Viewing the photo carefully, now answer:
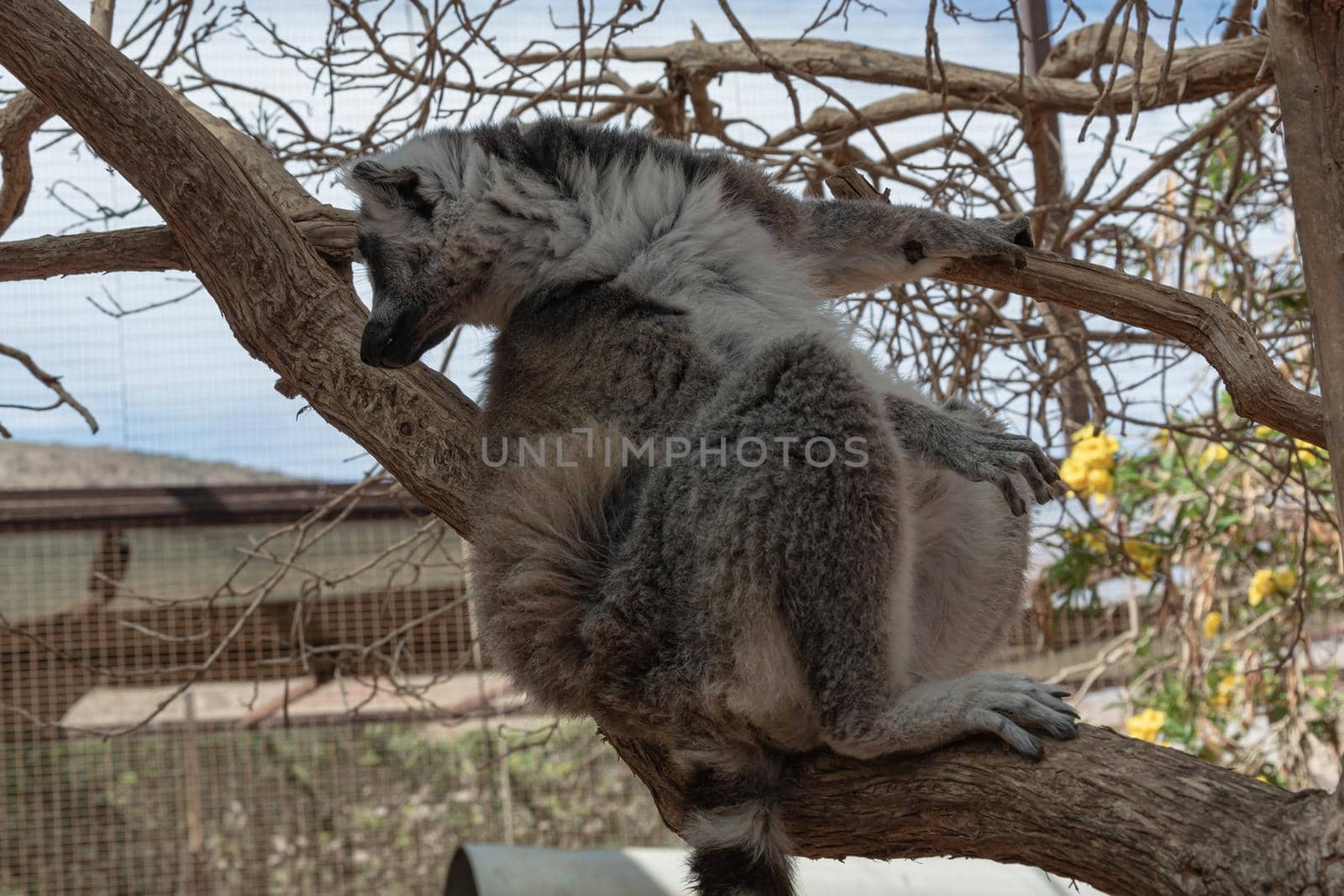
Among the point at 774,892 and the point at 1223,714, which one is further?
the point at 1223,714

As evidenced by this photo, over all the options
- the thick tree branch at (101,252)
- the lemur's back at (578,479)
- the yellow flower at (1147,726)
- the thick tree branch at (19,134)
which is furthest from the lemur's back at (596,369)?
the yellow flower at (1147,726)

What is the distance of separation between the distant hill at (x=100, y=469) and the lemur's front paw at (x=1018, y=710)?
5911 mm

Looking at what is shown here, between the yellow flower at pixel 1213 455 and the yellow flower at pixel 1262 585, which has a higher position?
the yellow flower at pixel 1213 455

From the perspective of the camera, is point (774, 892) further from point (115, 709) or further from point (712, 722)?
point (115, 709)

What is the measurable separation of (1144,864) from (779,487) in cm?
90

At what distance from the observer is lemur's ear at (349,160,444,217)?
303cm

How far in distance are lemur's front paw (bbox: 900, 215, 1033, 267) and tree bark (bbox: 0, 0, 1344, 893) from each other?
0.50ft

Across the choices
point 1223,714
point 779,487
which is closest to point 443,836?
point 1223,714

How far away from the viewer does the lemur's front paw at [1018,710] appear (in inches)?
83.5

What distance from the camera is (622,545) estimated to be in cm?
250

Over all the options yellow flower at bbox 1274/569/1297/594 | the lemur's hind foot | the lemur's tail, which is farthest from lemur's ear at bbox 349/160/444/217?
yellow flower at bbox 1274/569/1297/594

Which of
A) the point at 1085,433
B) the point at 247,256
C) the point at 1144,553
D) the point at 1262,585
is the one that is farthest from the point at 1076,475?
the point at 247,256

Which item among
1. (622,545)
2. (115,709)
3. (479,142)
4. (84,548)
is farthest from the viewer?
(115,709)

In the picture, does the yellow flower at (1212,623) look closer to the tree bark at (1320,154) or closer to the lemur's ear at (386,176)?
the tree bark at (1320,154)
